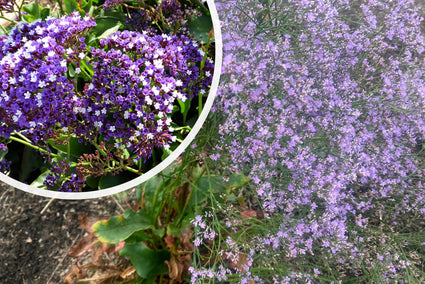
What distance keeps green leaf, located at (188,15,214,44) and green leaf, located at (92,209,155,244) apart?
69cm

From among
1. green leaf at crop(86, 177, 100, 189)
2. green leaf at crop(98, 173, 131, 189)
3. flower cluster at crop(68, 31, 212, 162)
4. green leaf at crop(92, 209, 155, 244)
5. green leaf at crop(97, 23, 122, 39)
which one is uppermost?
green leaf at crop(97, 23, 122, 39)

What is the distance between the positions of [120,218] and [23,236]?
0.76 m

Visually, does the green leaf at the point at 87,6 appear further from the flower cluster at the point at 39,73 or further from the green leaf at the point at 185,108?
the green leaf at the point at 185,108

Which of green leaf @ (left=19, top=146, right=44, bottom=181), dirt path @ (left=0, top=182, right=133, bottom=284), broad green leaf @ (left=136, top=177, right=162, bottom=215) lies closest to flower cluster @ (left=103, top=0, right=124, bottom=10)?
green leaf @ (left=19, top=146, right=44, bottom=181)

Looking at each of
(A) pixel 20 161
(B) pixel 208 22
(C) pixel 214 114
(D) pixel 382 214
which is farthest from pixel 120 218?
(D) pixel 382 214

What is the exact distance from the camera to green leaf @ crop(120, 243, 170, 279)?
1369 millimetres

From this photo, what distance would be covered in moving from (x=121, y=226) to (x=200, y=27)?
0.76 m

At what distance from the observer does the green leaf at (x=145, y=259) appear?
137cm

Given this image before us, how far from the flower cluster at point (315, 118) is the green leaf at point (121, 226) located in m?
0.47

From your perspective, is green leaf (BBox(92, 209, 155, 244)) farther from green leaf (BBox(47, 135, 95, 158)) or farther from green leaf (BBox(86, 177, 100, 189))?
green leaf (BBox(47, 135, 95, 158))

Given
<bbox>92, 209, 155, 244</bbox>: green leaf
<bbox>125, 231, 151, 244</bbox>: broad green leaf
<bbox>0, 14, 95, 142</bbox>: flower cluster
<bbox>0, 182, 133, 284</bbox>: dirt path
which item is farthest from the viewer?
<bbox>0, 182, 133, 284</bbox>: dirt path

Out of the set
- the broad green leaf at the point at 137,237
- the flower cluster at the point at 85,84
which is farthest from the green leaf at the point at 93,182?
the broad green leaf at the point at 137,237

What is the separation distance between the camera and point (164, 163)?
1.00 metres

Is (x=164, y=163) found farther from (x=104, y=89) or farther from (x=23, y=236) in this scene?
(x=23, y=236)
